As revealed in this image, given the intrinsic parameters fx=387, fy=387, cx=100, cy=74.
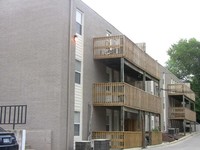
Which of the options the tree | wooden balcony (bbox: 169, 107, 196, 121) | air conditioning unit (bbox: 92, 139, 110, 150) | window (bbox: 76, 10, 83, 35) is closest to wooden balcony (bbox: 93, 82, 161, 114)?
air conditioning unit (bbox: 92, 139, 110, 150)

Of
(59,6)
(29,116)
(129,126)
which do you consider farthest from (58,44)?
(129,126)

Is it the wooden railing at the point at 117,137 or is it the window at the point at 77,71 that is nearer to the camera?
Result: the window at the point at 77,71

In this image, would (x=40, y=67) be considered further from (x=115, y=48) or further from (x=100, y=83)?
(x=115, y=48)

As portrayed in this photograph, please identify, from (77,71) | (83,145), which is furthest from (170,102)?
(83,145)

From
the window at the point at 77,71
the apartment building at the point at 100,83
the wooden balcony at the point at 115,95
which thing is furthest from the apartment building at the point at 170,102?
the window at the point at 77,71

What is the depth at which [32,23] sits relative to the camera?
21.2 m

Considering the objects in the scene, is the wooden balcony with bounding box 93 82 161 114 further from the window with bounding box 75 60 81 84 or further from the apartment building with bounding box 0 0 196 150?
the window with bounding box 75 60 81 84

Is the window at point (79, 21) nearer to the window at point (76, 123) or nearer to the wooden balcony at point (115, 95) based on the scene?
the wooden balcony at point (115, 95)

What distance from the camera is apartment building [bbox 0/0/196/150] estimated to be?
1973 cm

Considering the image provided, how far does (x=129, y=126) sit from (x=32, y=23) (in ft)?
43.3

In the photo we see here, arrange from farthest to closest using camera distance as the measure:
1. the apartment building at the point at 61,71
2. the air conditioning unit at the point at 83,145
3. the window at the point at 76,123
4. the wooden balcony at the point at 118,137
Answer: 1. the wooden balcony at the point at 118,137
2. the window at the point at 76,123
3. the apartment building at the point at 61,71
4. the air conditioning unit at the point at 83,145

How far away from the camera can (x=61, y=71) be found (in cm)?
1986

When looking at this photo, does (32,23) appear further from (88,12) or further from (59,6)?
(88,12)

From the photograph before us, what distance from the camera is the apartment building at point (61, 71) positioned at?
64.7 feet
